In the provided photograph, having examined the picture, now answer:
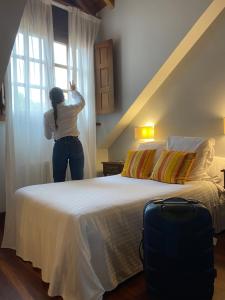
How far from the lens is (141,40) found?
11.3 feet

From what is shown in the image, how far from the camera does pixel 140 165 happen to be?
289 cm

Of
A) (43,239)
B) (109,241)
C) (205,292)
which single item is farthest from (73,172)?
(205,292)

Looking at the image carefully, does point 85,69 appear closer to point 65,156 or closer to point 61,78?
point 61,78

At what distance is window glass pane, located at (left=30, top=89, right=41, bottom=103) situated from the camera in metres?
3.23

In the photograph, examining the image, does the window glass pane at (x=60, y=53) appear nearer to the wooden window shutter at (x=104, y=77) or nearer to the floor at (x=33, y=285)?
the wooden window shutter at (x=104, y=77)

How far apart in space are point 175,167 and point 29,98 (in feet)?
6.47

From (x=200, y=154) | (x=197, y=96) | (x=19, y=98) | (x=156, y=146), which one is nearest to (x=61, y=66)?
(x=19, y=98)

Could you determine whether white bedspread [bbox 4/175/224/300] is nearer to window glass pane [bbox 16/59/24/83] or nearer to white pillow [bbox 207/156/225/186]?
white pillow [bbox 207/156/225/186]

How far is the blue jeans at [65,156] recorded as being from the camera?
2945mm

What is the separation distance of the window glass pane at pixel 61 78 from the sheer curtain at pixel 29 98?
17cm

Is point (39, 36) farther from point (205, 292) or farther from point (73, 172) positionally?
point (205, 292)

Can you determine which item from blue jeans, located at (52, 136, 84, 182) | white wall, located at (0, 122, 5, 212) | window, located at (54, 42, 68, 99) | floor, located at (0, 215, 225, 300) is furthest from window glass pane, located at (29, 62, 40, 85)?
floor, located at (0, 215, 225, 300)

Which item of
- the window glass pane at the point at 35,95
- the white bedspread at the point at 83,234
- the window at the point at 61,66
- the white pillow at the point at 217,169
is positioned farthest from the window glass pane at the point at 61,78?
the white pillow at the point at 217,169

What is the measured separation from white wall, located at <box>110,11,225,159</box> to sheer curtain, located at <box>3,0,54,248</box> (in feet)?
4.94
